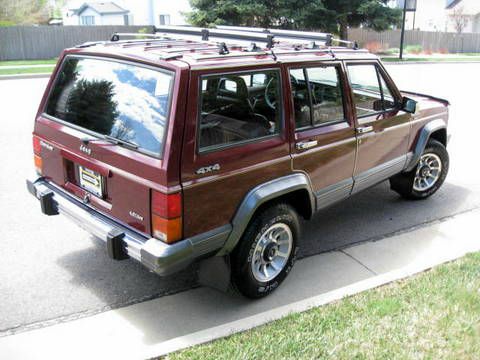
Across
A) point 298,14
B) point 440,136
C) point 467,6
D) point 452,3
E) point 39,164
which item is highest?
point 452,3

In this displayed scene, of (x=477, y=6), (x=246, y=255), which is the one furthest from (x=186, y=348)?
(x=477, y=6)

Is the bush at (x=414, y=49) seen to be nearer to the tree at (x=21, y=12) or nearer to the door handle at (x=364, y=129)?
the tree at (x=21, y=12)

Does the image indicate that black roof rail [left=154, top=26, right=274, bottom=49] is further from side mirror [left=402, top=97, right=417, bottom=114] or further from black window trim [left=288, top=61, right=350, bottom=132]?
side mirror [left=402, top=97, right=417, bottom=114]

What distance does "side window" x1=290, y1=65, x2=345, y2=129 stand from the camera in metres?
3.98

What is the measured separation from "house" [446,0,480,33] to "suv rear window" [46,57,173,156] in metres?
48.2

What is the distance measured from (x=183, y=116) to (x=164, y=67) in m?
0.37

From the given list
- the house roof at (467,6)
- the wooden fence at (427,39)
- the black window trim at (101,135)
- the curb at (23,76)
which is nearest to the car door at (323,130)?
the black window trim at (101,135)

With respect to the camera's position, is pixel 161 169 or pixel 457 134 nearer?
pixel 161 169

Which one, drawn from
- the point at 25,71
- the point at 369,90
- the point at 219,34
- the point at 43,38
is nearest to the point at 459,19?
the point at 43,38

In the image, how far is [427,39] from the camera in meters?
37.4

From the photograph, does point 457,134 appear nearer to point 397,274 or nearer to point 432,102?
point 432,102

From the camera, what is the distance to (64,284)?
13.1 ft

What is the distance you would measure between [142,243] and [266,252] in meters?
1.07

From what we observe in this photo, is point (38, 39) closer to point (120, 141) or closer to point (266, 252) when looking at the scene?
point (120, 141)
